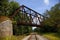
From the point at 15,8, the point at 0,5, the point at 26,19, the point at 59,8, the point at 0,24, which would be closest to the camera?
the point at 0,24

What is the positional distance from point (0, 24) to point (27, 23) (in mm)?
55147

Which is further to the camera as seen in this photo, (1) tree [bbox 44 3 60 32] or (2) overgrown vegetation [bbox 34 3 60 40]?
(1) tree [bbox 44 3 60 32]

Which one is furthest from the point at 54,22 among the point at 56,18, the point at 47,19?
the point at 47,19

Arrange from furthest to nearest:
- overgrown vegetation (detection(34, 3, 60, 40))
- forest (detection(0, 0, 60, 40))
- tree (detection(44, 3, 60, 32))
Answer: tree (detection(44, 3, 60, 32)) → overgrown vegetation (detection(34, 3, 60, 40)) → forest (detection(0, 0, 60, 40))

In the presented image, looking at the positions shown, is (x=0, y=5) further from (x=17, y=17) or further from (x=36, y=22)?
(x=36, y=22)

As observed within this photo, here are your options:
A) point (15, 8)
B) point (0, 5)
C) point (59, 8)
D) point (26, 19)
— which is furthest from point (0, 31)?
point (26, 19)

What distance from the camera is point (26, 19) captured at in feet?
300

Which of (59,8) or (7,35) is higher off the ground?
(59,8)

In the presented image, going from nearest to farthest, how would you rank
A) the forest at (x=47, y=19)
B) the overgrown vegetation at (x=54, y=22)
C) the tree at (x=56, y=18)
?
the forest at (x=47, y=19)
the overgrown vegetation at (x=54, y=22)
the tree at (x=56, y=18)

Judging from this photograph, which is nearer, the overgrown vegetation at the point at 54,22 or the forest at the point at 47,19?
the forest at the point at 47,19

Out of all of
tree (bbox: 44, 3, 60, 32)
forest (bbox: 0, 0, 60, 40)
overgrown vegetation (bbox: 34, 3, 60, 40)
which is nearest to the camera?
forest (bbox: 0, 0, 60, 40)

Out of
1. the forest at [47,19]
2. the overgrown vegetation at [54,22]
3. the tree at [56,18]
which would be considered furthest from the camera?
the tree at [56,18]

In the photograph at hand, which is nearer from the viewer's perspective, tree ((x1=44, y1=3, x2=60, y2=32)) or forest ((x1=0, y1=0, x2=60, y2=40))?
forest ((x1=0, y1=0, x2=60, y2=40))

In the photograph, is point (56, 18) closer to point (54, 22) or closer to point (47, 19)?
point (54, 22)
